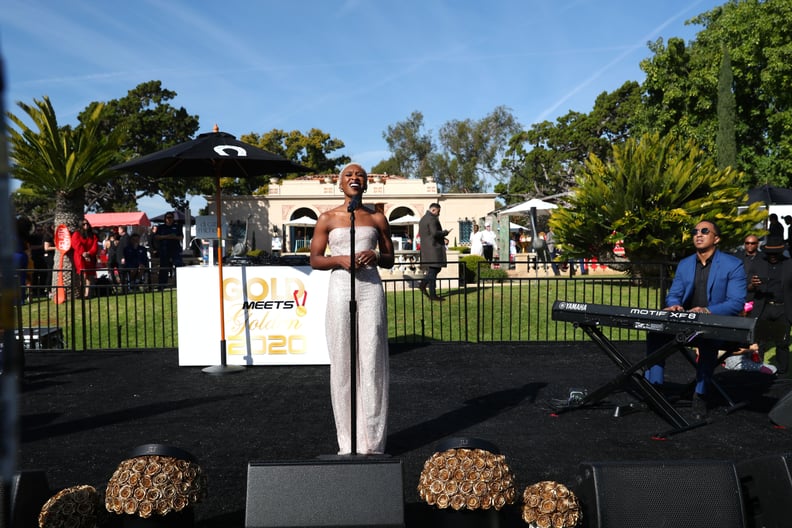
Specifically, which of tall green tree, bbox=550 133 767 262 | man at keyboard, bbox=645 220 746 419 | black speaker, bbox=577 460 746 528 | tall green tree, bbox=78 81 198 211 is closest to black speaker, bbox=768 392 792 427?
black speaker, bbox=577 460 746 528

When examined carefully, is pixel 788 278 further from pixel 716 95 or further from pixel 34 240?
pixel 716 95

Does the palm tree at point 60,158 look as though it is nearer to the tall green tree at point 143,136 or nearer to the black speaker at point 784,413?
the black speaker at point 784,413

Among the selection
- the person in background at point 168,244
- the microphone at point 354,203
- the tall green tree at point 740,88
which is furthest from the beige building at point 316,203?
the microphone at point 354,203

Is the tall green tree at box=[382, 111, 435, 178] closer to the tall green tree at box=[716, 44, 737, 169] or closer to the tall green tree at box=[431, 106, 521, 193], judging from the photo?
the tall green tree at box=[431, 106, 521, 193]

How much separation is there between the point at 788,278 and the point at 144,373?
813cm

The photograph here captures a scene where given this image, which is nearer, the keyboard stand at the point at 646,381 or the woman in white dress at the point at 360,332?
the woman in white dress at the point at 360,332

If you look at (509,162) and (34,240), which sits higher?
(509,162)

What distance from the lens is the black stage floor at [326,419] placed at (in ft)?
15.0

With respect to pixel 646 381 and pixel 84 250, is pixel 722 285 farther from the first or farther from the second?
pixel 84 250

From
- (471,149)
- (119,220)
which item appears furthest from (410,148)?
(119,220)

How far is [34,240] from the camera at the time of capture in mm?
19500

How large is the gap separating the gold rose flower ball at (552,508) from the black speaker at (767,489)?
2.89ft

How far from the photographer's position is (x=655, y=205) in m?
15.7

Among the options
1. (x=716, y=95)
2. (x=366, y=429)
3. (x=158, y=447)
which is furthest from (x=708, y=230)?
(x=716, y=95)
